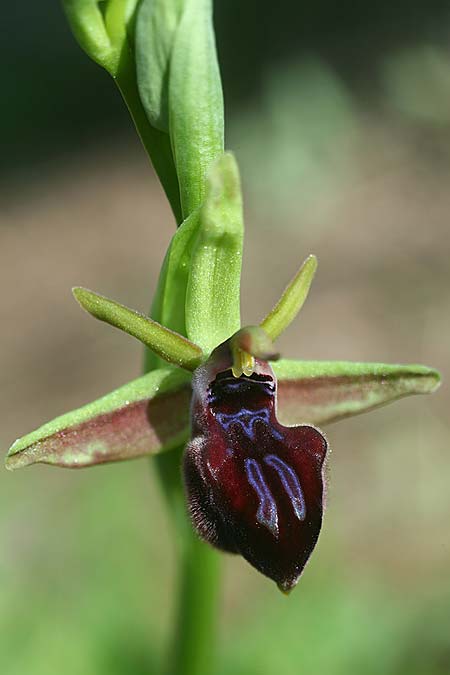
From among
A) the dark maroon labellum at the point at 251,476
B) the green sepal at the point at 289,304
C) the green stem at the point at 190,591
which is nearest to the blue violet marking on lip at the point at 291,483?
the dark maroon labellum at the point at 251,476

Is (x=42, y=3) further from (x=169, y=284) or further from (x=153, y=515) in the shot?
(x=169, y=284)

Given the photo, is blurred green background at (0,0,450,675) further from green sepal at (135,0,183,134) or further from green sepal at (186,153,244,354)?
green sepal at (135,0,183,134)

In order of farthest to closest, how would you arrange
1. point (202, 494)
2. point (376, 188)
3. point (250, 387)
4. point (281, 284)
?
point (376, 188), point (281, 284), point (250, 387), point (202, 494)

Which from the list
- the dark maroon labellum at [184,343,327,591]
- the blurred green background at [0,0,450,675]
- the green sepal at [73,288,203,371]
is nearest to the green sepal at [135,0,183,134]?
the green sepal at [73,288,203,371]

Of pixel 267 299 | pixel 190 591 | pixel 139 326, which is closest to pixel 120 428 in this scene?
pixel 139 326

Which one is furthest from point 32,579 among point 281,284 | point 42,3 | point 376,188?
point 42,3

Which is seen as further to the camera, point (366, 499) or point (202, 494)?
point (366, 499)

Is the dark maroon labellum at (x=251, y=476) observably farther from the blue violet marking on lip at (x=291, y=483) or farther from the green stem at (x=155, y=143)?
the green stem at (x=155, y=143)

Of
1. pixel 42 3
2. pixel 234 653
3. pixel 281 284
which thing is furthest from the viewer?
pixel 42 3
